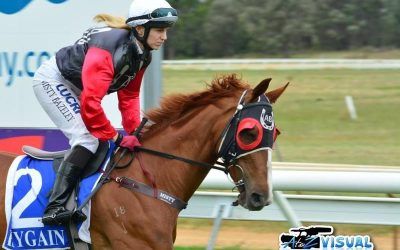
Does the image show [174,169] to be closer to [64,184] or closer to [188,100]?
[188,100]

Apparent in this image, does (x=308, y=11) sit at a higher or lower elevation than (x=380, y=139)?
lower

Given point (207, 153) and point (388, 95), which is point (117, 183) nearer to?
point (207, 153)

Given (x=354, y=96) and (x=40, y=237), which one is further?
(x=354, y=96)

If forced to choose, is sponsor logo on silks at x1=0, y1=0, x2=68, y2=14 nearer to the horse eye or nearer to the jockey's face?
the jockey's face

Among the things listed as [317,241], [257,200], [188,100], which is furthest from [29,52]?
[257,200]

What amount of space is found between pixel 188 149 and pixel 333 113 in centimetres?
1453

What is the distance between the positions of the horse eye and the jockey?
25.3 inches

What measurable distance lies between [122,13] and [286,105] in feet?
46.9

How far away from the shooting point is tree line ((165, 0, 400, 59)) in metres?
40.2

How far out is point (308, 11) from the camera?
1667 inches

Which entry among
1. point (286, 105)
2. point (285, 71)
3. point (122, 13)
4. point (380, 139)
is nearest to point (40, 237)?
point (122, 13)

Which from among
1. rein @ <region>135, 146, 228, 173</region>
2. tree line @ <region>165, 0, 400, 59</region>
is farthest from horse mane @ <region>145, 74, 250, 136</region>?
tree line @ <region>165, 0, 400, 59</region>

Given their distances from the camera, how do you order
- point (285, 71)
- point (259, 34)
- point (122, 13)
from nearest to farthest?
1. point (122, 13)
2. point (285, 71)
3. point (259, 34)

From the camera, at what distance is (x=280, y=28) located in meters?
42.2
